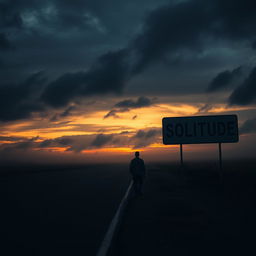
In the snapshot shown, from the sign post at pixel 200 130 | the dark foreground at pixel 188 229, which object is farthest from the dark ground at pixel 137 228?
the sign post at pixel 200 130

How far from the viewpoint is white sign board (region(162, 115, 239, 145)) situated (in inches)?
869

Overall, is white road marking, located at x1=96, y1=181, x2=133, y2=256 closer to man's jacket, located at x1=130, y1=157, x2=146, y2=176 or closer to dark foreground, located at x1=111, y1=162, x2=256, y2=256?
dark foreground, located at x1=111, y1=162, x2=256, y2=256

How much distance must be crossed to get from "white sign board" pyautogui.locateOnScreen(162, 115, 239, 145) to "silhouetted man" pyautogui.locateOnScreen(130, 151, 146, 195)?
25.5 feet

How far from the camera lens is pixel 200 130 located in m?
23.2

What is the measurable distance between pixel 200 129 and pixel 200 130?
2.7 inches

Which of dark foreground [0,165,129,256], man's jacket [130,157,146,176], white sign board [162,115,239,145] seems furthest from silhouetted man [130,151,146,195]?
white sign board [162,115,239,145]

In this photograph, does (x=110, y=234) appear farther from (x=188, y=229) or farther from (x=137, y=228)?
(x=188, y=229)

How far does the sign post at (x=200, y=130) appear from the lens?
22.0 metres

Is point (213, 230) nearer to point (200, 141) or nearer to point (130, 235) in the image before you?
point (130, 235)

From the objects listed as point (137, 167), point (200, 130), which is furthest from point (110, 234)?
point (200, 130)

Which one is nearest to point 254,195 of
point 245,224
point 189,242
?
point 245,224

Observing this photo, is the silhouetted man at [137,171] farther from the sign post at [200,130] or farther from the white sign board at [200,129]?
the white sign board at [200,129]

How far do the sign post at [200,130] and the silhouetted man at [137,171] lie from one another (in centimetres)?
679

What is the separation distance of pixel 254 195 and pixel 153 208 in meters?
5.70
